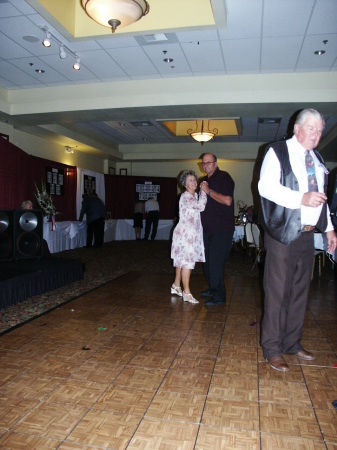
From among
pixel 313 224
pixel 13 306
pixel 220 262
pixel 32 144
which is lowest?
pixel 13 306

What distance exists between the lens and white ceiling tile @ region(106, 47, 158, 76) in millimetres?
4730

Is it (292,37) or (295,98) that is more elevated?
(292,37)

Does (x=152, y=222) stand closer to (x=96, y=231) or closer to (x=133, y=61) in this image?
(x=96, y=231)

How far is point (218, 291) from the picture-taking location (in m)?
3.54

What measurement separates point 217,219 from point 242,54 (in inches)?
104

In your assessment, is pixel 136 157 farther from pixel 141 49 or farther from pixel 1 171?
pixel 141 49

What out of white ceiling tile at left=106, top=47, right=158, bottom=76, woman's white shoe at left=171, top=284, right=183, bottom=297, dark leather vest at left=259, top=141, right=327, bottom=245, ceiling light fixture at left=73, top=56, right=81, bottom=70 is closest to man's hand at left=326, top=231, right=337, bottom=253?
dark leather vest at left=259, top=141, right=327, bottom=245

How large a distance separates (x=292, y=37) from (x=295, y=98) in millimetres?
1273

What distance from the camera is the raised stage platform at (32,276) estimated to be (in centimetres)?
339

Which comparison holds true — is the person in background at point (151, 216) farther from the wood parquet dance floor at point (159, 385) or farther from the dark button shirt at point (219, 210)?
the wood parquet dance floor at point (159, 385)

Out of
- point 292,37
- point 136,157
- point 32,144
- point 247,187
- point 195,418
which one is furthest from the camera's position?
point 247,187

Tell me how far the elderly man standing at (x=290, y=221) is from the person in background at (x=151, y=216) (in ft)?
30.1

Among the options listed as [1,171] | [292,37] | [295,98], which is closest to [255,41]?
[292,37]

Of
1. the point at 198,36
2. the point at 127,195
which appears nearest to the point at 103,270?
the point at 198,36
